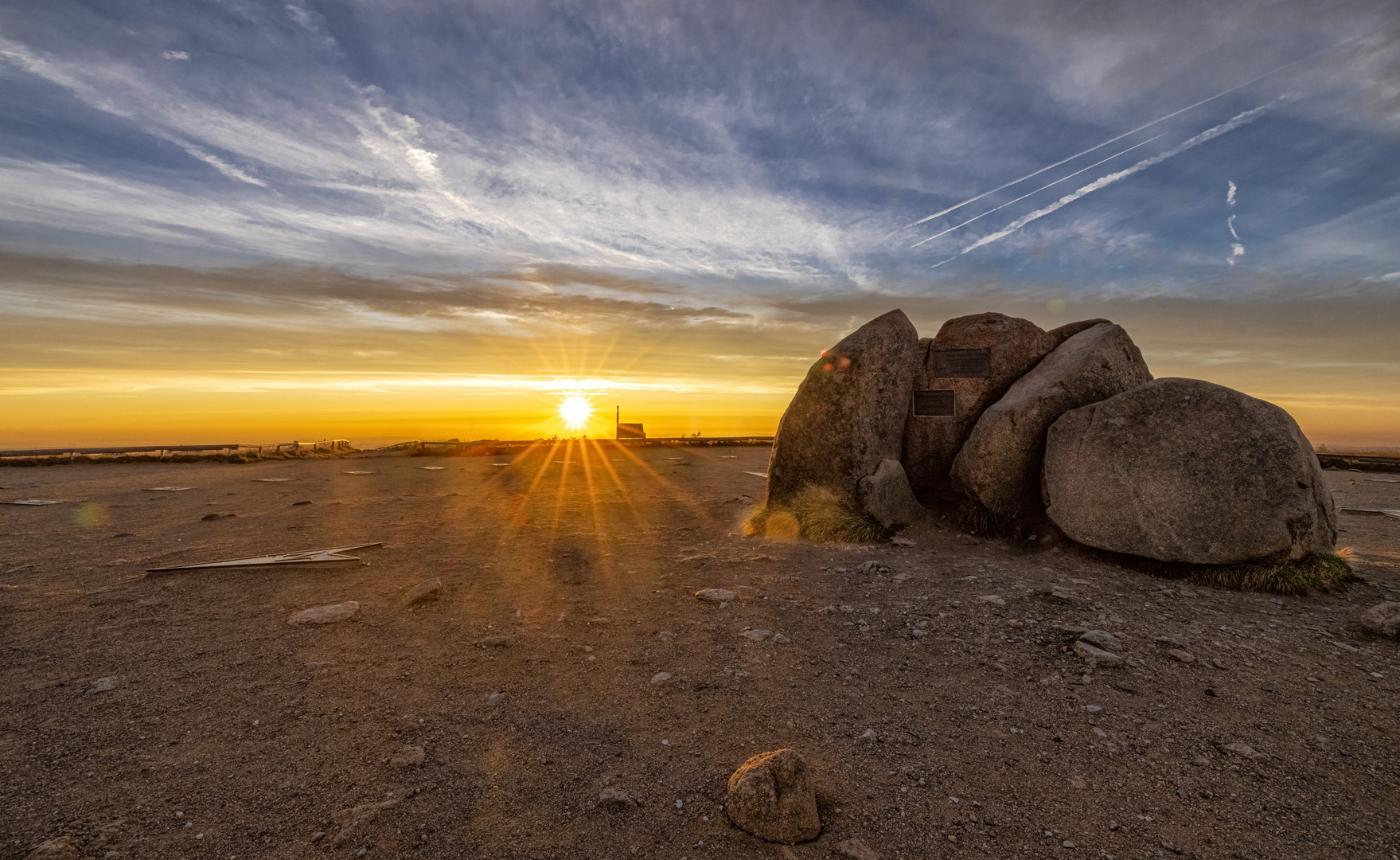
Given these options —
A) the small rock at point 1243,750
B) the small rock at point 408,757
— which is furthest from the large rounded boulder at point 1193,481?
the small rock at point 408,757

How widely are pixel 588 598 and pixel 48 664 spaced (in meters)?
4.63

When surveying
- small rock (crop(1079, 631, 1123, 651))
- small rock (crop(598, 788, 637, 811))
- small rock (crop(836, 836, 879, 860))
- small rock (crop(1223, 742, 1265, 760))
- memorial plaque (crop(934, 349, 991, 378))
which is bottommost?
small rock (crop(836, 836, 879, 860))

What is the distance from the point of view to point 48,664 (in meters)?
5.04

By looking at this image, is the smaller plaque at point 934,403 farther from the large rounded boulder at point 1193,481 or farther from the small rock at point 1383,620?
the small rock at point 1383,620

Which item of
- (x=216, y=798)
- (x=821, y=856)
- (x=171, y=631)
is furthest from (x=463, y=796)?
(x=171, y=631)

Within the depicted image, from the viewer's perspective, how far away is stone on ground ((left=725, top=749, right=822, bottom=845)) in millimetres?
3139

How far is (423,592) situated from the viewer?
6656 mm

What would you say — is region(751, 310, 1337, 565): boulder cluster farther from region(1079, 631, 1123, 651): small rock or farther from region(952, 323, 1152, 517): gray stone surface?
region(1079, 631, 1123, 651): small rock

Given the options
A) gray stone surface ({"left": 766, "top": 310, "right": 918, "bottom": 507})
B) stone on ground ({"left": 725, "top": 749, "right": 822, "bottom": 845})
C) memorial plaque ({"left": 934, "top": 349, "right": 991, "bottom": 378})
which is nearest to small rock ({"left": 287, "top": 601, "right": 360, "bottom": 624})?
stone on ground ({"left": 725, "top": 749, "right": 822, "bottom": 845})

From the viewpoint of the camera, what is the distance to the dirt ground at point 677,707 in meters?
3.21

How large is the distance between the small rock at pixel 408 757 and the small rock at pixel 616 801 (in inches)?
49.4

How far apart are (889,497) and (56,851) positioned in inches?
360

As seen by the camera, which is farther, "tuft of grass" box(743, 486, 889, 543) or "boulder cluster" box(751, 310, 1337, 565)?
"tuft of grass" box(743, 486, 889, 543)

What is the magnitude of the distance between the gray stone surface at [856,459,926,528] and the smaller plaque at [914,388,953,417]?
144cm
